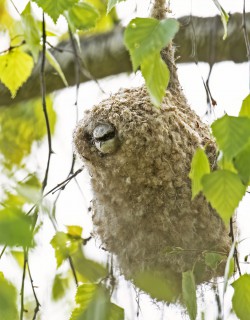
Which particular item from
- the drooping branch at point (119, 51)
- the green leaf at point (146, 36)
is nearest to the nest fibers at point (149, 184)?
the green leaf at point (146, 36)

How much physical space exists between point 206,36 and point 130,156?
2.56ft

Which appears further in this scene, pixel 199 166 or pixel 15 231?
pixel 199 166

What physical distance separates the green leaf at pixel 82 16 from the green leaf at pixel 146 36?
1.12 feet

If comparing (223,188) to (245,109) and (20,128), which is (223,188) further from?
(20,128)

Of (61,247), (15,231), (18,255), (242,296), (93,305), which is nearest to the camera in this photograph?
(15,231)

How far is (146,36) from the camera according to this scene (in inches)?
35.6

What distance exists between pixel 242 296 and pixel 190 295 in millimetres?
75

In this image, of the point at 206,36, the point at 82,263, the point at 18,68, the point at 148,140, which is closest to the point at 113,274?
the point at 82,263

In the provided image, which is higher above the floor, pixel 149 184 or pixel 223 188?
pixel 149 184

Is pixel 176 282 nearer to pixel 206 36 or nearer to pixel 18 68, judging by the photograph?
pixel 18 68

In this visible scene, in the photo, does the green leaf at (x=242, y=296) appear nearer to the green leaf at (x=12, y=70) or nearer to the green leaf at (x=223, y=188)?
the green leaf at (x=223, y=188)

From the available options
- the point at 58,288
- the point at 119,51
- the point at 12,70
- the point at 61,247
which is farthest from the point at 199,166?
the point at 119,51

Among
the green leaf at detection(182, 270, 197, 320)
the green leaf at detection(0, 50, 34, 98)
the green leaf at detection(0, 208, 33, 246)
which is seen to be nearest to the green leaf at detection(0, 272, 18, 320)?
the green leaf at detection(0, 208, 33, 246)

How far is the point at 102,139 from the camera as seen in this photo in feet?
4.16
